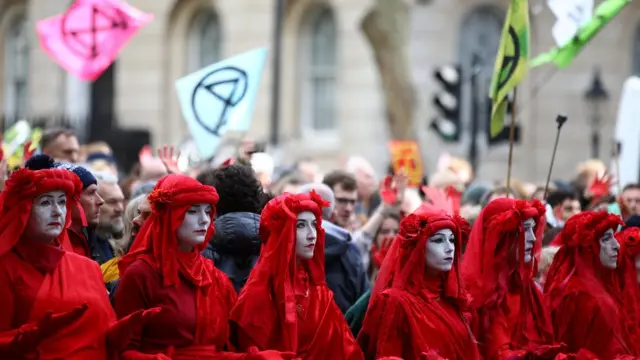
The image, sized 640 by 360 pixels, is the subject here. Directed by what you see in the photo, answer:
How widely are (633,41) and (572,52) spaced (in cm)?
1544

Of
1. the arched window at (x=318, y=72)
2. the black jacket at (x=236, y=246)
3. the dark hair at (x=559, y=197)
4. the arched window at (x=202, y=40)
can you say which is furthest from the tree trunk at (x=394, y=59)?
the black jacket at (x=236, y=246)

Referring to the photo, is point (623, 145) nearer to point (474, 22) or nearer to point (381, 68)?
point (381, 68)

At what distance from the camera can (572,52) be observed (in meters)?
13.3

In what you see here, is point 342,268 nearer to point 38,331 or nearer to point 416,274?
point 416,274

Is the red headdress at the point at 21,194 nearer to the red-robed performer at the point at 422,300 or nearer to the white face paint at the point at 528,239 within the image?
the red-robed performer at the point at 422,300

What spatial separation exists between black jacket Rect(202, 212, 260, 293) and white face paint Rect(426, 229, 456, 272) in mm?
1067

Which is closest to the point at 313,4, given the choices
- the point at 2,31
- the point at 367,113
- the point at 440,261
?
the point at 367,113

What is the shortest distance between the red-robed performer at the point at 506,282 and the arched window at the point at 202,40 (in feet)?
77.9

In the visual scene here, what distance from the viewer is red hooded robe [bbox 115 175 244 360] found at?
7.69 metres

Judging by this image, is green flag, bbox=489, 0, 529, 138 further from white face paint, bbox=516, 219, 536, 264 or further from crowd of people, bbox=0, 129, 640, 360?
white face paint, bbox=516, 219, 536, 264

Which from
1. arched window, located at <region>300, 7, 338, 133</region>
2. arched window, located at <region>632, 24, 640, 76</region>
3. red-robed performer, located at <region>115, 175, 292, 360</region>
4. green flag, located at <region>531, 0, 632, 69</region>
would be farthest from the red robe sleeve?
arched window, located at <region>300, 7, 338, 133</region>

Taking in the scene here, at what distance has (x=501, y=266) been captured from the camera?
891 cm

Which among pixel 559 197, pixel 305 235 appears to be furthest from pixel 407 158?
pixel 305 235

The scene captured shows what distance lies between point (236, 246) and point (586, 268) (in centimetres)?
205
